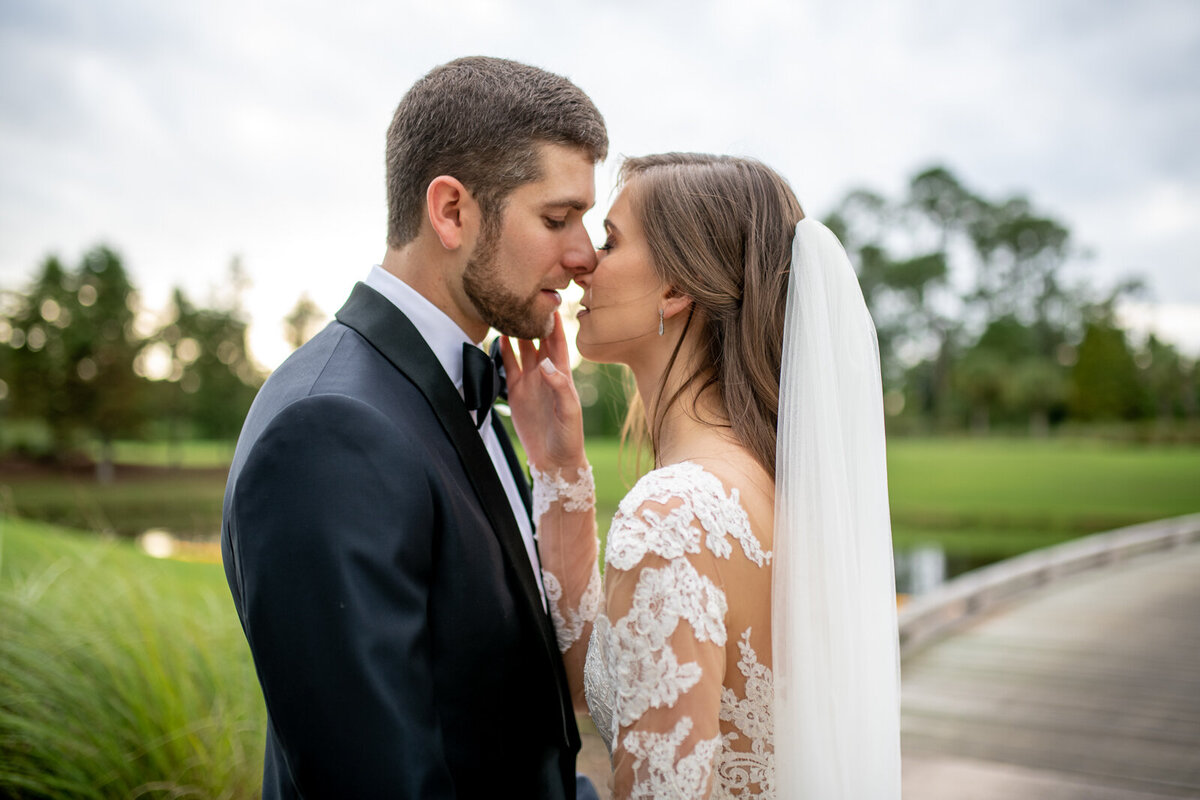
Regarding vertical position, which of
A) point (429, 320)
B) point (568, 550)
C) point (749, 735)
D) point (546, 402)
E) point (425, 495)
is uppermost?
point (429, 320)

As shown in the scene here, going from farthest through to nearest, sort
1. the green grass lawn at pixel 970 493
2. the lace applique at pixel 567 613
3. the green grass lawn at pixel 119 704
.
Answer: the green grass lawn at pixel 970 493 → the green grass lawn at pixel 119 704 → the lace applique at pixel 567 613

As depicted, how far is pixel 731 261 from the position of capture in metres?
2.26

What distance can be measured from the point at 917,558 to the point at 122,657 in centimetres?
1683

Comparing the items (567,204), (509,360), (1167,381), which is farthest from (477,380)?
(1167,381)

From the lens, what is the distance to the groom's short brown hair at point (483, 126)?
196 centimetres

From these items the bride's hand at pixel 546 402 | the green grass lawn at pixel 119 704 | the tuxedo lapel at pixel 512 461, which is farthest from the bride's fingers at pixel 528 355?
the green grass lawn at pixel 119 704

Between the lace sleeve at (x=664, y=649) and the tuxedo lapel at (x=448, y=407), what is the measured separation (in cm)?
21

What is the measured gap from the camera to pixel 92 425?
24.3 m

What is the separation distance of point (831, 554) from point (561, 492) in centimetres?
98

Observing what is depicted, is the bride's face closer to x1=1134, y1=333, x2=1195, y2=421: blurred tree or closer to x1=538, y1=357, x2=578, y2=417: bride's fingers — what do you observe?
x1=538, y1=357, x2=578, y2=417: bride's fingers

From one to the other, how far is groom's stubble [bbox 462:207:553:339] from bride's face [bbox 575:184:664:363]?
181 millimetres

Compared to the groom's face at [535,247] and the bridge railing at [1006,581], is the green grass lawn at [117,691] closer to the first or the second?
the groom's face at [535,247]

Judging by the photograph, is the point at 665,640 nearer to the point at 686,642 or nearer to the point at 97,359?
the point at 686,642

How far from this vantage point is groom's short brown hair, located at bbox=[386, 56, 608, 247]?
6.44 feet
